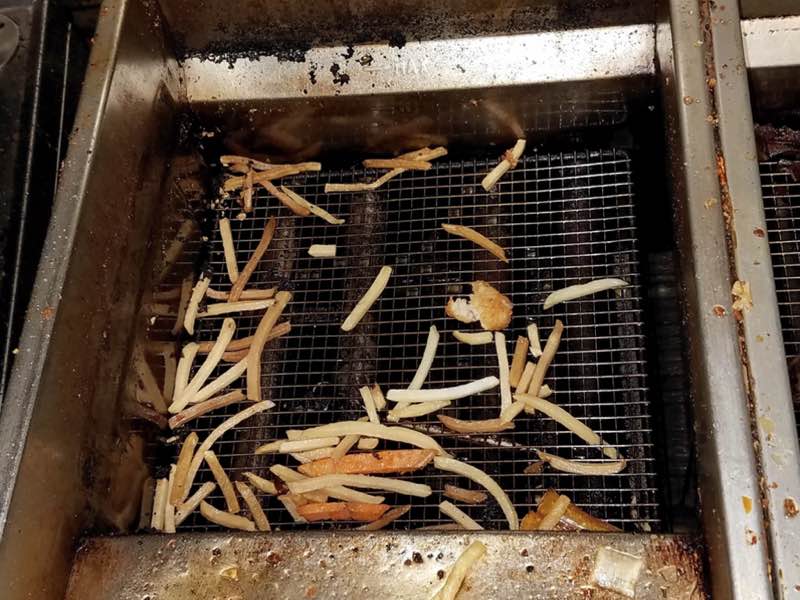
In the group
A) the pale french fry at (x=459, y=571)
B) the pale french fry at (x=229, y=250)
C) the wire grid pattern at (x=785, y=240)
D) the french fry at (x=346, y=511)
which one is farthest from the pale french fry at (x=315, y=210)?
the wire grid pattern at (x=785, y=240)

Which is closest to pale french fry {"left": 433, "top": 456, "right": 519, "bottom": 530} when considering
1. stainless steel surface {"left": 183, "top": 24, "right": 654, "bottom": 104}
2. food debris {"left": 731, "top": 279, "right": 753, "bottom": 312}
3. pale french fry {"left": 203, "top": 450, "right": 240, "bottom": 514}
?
pale french fry {"left": 203, "top": 450, "right": 240, "bottom": 514}

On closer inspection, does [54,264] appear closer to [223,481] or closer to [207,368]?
[207,368]

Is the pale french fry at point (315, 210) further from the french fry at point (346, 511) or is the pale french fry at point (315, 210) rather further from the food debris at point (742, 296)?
the food debris at point (742, 296)

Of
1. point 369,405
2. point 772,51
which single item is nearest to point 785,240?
point 772,51

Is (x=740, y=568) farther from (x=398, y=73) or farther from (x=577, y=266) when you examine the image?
(x=398, y=73)

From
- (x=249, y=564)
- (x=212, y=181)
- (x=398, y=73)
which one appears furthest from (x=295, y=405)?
(x=398, y=73)
